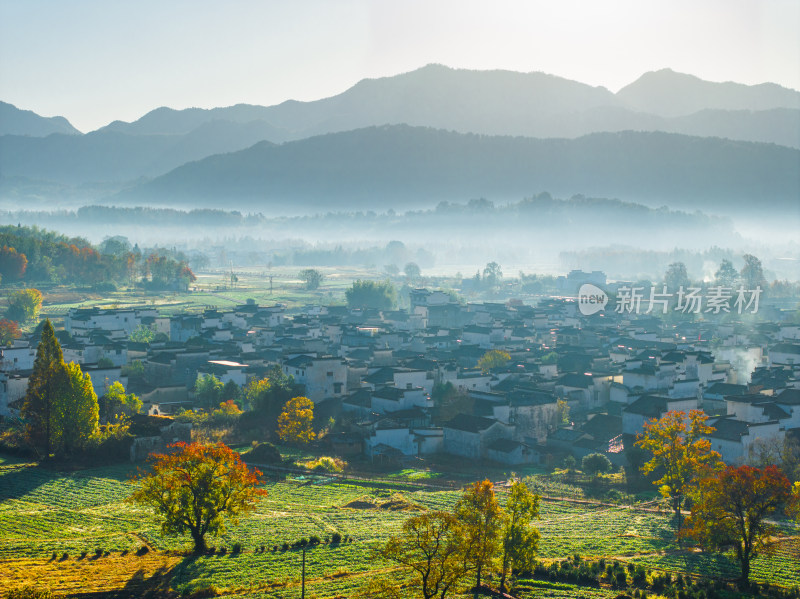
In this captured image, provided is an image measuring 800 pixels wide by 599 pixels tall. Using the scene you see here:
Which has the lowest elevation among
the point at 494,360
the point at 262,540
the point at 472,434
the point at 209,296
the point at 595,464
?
the point at 262,540

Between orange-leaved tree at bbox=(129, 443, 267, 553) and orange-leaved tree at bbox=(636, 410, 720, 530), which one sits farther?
orange-leaved tree at bbox=(636, 410, 720, 530)

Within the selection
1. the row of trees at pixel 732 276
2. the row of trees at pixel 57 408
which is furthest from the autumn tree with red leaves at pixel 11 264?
the row of trees at pixel 732 276

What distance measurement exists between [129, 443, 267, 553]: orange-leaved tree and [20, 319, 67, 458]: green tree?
9.75m

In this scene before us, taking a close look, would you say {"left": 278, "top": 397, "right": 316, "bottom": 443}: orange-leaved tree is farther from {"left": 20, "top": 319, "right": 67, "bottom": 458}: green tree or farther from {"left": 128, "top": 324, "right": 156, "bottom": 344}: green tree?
{"left": 128, "top": 324, "right": 156, "bottom": 344}: green tree

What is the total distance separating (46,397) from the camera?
1259 inches

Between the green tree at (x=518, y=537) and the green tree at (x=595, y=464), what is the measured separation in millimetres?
11682

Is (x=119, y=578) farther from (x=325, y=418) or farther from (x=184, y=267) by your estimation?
(x=184, y=267)

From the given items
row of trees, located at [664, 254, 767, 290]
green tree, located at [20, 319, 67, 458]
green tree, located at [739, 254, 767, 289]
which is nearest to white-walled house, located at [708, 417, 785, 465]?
green tree, located at [20, 319, 67, 458]

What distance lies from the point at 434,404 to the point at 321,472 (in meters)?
9.49

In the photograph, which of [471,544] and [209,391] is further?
[209,391]

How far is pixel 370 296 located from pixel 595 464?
56.8 meters

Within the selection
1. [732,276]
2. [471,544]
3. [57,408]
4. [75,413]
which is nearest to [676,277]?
[732,276]

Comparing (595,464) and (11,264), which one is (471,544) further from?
(11,264)

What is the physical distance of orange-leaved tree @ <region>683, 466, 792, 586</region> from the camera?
21875mm
